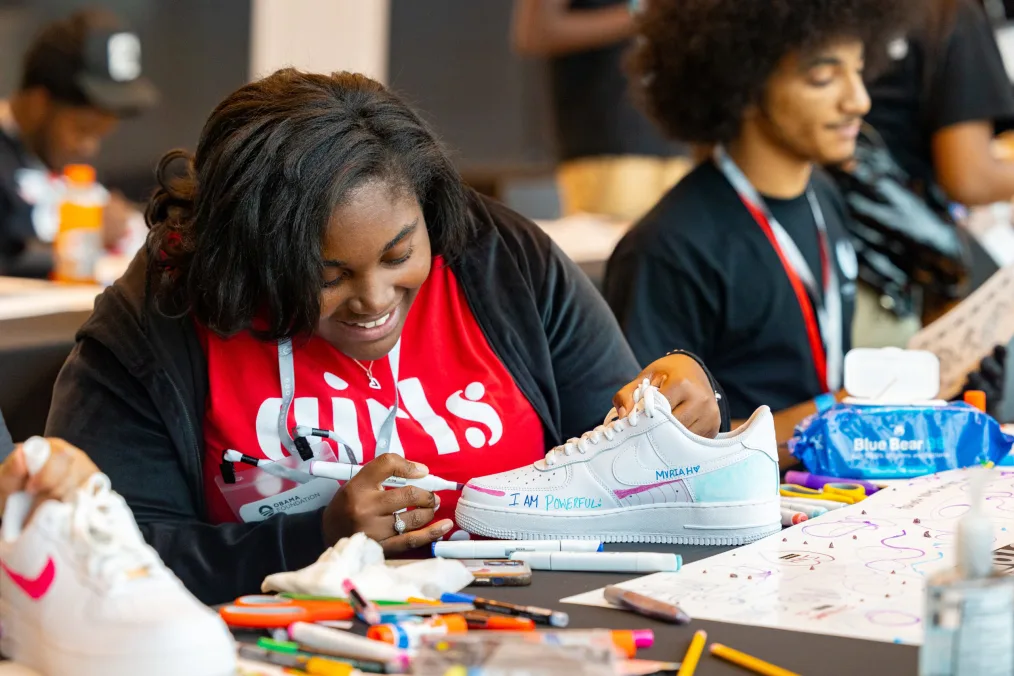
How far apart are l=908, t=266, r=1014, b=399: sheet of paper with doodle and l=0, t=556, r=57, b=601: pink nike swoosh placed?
1367 millimetres

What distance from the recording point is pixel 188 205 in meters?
1.47

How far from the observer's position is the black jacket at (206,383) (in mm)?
1306

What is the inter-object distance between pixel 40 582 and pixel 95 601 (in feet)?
0.18

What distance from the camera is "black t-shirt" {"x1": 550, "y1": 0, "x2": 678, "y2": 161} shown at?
11.7 feet

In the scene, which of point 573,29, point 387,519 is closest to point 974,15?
point 573,29

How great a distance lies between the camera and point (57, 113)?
12.3ft

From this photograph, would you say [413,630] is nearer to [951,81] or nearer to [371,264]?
[371,264]

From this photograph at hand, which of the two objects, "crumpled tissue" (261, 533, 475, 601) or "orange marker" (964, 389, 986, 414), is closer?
"crumpled tissue" (261, 533, 475, 601)

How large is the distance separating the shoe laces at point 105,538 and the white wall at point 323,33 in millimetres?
5061

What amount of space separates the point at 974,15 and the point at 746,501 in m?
1.96

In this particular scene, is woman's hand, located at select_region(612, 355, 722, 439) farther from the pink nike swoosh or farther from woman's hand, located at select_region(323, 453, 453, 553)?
the pink nike swoosh

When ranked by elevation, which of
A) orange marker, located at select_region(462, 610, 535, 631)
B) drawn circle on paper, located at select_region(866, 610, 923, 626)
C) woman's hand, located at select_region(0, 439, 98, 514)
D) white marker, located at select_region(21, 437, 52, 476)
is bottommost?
orange marker, located at select_region(462, 610, 535, 631)

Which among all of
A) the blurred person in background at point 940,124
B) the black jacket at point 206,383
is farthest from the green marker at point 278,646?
the blurred person in background at point 940,124

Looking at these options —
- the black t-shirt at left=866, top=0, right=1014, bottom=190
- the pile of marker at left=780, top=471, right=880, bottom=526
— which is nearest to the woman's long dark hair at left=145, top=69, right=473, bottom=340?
the pile of marker at left=780, top=471, right=880, bottom=526
